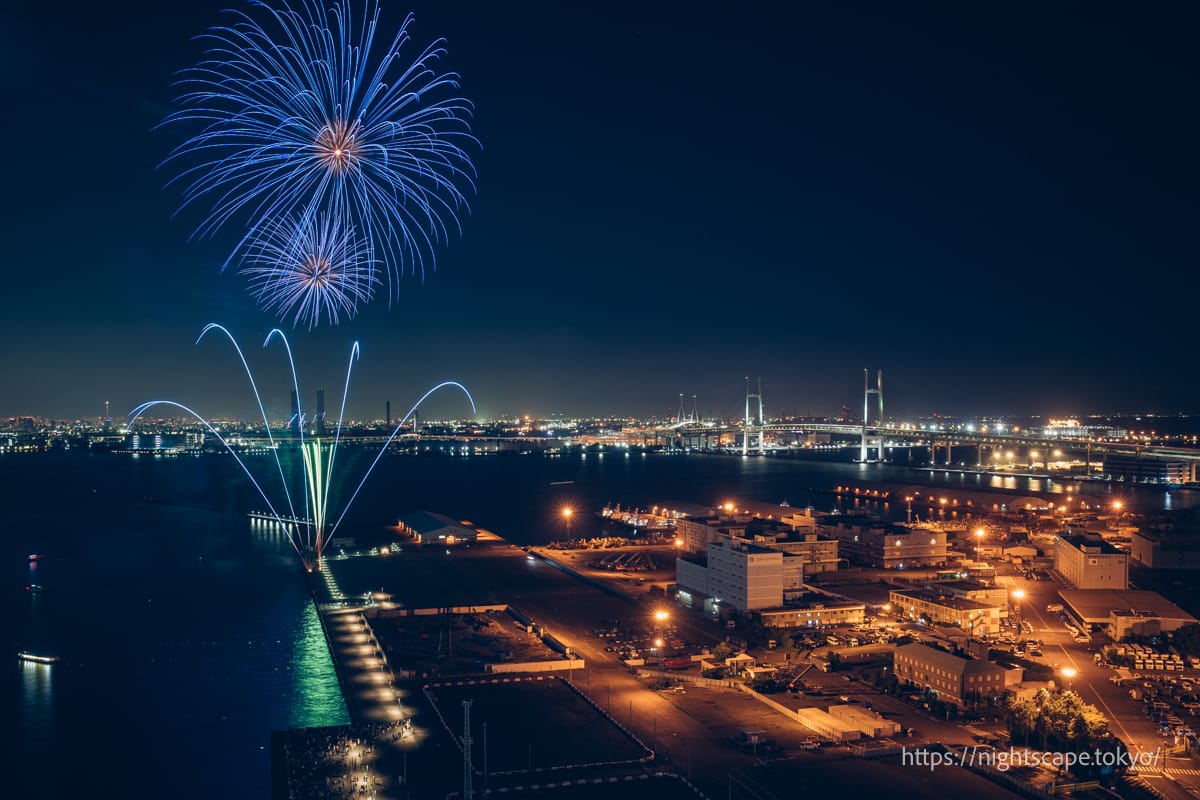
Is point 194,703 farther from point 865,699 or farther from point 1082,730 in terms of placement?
point 1082,730

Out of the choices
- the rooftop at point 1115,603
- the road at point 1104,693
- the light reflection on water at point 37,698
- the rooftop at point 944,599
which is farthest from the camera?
the rooftop at point 1115,603

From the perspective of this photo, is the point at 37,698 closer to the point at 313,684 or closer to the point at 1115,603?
the point at 313,684

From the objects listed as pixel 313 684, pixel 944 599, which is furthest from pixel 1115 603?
pixel 313 684

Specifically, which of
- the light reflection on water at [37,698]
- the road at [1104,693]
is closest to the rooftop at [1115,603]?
the road at [1104,693]

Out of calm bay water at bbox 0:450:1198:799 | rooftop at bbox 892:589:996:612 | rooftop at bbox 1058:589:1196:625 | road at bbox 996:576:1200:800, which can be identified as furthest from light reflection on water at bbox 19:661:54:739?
rooftop at bbox 1058:589:1196:625

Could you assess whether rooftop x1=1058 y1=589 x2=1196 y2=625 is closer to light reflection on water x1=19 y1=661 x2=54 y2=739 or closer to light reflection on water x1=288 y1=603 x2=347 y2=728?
light reflection on water x1=288 y1=603 x2=347 y2=728

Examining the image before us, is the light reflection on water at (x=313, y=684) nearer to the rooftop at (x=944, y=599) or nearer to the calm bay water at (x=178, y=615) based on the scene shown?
the calm bay water at (x=178, y=615)

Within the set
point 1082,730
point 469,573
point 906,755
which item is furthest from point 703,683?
point 469,573

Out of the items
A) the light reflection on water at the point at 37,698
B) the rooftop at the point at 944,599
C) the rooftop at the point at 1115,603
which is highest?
the rooftop at the point at 944,599

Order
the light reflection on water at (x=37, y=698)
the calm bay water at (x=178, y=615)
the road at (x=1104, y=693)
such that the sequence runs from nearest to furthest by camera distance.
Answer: the road at (x=1104, y=693)
the calm bay water at (x=178, y=615)
the light reflection on water at (x=37, y=698)
